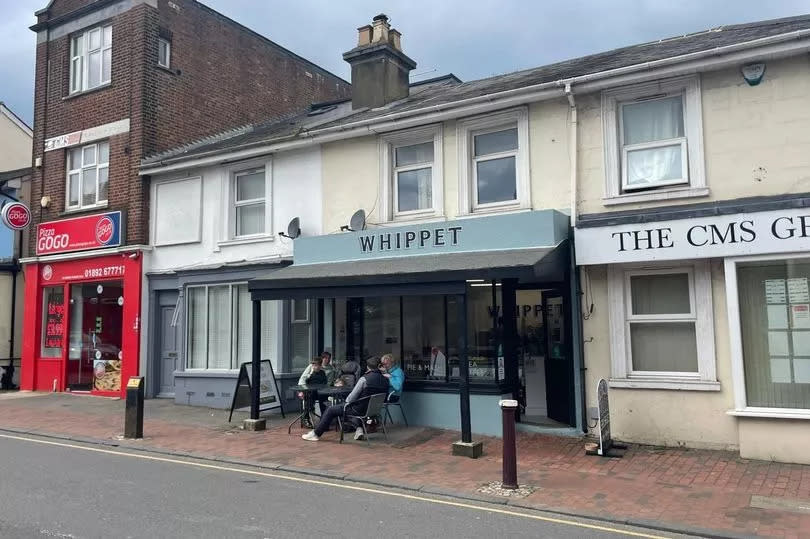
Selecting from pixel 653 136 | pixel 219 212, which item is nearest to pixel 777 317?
pixel 653 136

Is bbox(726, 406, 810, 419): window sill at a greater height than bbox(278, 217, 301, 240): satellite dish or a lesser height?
lesser

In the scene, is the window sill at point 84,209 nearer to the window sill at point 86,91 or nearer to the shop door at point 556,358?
the window sill at point 86,91

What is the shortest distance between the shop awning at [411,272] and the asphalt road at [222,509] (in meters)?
2.97

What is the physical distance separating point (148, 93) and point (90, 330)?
5.93 metres

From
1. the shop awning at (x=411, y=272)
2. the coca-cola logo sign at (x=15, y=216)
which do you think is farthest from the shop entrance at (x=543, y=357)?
the coca-cola logo sign at (x=15, y=216)

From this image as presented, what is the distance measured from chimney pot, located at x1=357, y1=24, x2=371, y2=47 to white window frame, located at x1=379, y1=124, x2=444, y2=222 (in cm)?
405

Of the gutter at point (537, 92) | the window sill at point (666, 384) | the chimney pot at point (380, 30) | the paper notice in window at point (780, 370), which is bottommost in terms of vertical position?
the window sill at point (666, 384)

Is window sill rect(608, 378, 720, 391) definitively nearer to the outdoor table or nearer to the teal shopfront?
the teal shopfront

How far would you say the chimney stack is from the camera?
47.0 feet

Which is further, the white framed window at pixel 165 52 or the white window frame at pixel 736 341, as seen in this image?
the white framed window at pixel 165 52

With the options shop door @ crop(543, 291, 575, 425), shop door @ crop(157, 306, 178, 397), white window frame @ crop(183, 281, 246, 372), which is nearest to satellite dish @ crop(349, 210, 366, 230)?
white window frame @ crop(183, 281, 246, 372)

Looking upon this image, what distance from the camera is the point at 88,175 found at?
1623 cm

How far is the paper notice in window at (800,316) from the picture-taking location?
8.32 metres

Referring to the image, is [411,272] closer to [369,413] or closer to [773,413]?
[369,413]
